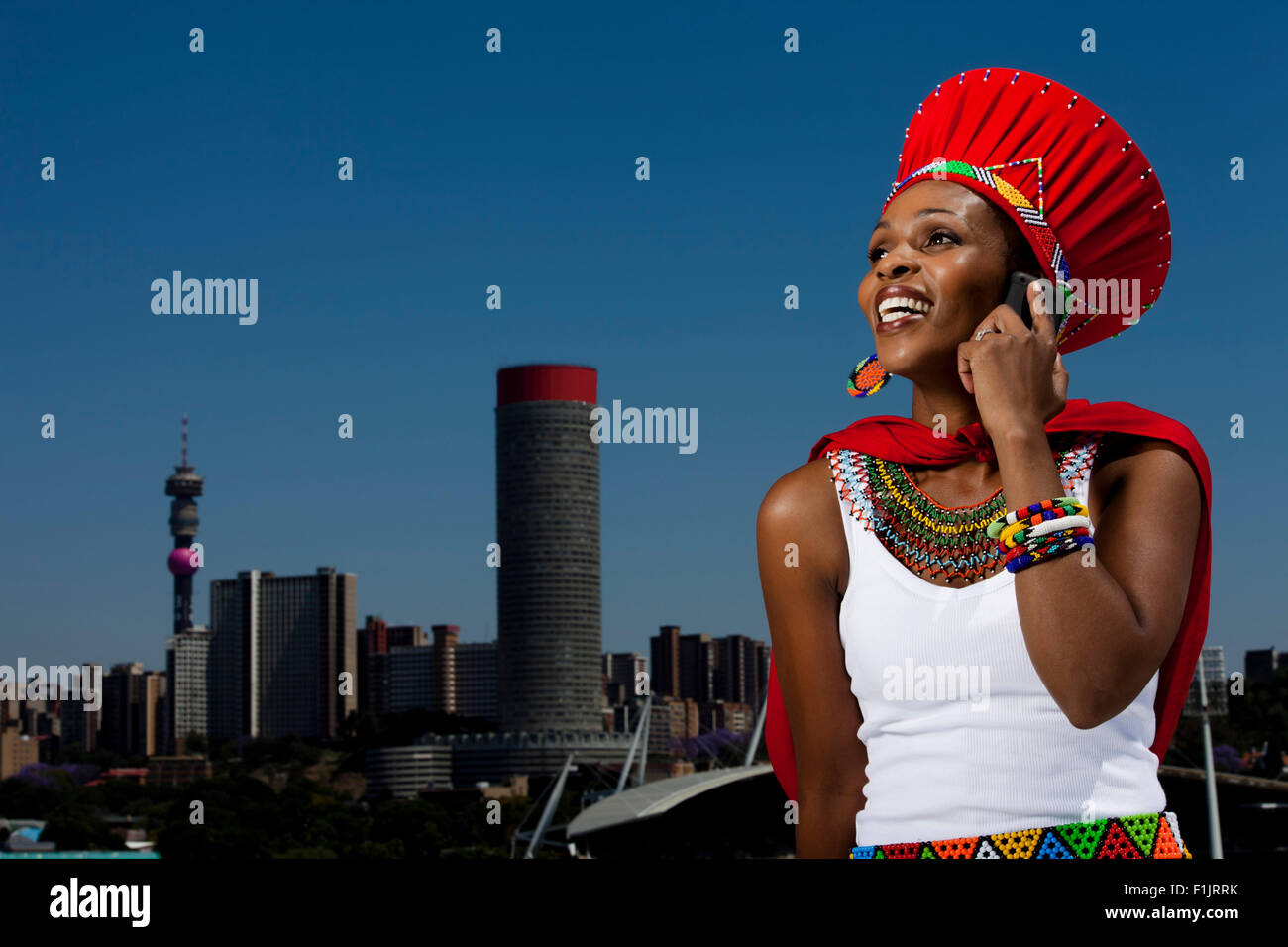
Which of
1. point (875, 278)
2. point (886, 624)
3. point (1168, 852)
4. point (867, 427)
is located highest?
point (875, 278)

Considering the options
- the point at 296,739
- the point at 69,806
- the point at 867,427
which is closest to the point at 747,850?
the point at 69,806

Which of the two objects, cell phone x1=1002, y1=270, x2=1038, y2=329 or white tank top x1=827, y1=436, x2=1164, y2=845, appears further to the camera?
cell phone x1=1002, y1=270, x2=1038, y2=329

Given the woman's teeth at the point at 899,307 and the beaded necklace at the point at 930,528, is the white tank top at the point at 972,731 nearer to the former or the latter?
the beaded necklace at the point at 930,528

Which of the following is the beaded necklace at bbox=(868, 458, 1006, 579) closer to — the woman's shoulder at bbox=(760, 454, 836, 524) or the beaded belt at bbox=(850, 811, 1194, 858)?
the woman's shoulder at bbox=(760, 454, 836, 524)

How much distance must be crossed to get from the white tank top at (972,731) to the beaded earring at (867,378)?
1.62 feet

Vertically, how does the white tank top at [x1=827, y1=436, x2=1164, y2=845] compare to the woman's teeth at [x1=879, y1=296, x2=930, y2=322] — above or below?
below

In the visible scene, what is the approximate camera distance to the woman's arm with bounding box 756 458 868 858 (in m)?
3.59

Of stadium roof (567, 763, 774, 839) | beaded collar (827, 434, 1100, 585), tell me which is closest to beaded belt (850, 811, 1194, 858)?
beaded collar (827, 434, 1100, 585)

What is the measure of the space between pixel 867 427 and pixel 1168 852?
1.17m

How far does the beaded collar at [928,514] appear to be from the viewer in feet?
11.3

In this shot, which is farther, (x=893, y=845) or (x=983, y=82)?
(x=983, y=82)

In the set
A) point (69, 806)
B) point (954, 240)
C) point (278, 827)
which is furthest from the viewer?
point (69, 806)

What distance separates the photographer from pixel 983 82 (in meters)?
3.75
